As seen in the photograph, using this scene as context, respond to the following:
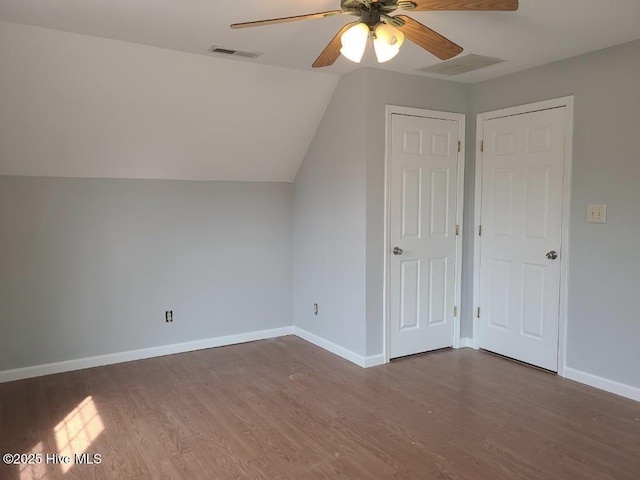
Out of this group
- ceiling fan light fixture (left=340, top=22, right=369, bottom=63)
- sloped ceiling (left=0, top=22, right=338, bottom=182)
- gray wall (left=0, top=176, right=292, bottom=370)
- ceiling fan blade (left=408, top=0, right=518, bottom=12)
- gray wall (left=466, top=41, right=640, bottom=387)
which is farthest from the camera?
gray wall (left=0, top=176, right=292, bottom=370)

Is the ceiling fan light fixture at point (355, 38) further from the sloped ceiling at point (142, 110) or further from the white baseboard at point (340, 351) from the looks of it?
the white baseboard at point (340, 351)

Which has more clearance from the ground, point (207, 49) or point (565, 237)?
point (207, 49)

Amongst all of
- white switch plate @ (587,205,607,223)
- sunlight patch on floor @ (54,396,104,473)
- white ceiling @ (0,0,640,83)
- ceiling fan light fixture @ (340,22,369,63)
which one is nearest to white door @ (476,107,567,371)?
white switch plate @ (587,205,607,223)

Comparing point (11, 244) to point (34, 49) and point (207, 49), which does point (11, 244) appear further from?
point (207, 49)

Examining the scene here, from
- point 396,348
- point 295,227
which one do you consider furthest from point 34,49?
point 396,348

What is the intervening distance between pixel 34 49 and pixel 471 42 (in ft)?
8.68

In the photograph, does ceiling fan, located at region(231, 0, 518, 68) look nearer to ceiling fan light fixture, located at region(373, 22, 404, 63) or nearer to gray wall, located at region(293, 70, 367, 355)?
ceiling fan light fixture, located at region(373, 22, 404, 63)

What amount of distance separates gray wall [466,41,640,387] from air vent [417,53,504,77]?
474 millimetres

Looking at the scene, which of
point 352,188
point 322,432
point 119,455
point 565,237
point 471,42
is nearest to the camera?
point 119,455

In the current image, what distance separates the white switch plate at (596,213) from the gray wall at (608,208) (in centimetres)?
3

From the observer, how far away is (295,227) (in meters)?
4.68

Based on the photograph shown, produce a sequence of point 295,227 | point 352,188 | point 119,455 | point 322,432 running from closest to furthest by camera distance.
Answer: point 119,455 → point 322,432 → point 352,188 → point 295,227

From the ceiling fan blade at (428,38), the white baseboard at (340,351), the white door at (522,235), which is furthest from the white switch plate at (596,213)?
the white baseboard at (340,351)

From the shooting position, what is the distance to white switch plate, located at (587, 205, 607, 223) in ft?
10.8
